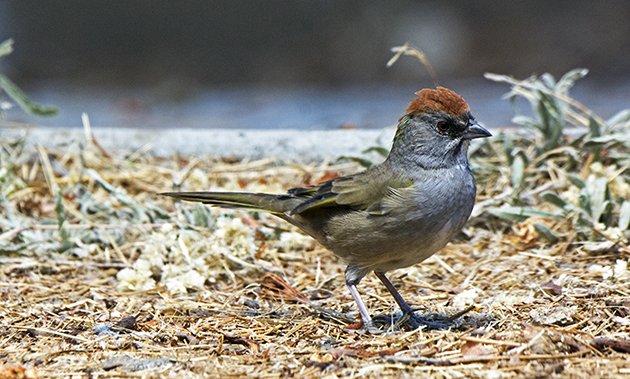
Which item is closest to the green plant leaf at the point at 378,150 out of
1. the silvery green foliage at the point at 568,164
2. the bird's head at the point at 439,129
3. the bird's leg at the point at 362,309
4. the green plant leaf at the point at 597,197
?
the silvery green foliage at the point at 568,164

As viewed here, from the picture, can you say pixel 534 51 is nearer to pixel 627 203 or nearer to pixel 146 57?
pixel 146 57

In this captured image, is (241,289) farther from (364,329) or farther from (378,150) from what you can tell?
(378,150)

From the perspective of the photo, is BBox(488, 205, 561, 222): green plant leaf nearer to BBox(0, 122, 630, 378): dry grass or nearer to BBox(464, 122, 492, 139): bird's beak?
BBox(0, 122, 630, 378): dry grass

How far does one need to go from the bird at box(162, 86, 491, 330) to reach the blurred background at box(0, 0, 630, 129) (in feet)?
23.0

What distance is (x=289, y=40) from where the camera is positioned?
12.4 meters

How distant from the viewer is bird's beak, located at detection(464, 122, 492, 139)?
468cm

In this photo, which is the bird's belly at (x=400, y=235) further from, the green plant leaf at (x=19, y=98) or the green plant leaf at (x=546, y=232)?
the green plant leaf at (x=19, y=98)

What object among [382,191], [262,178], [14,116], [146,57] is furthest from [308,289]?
[146,57]

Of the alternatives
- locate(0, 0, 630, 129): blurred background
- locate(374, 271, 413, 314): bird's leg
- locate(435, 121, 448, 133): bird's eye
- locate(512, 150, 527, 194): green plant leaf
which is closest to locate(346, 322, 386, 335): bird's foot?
locate(374, 271, 413, 314): bird's leg

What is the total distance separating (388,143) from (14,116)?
13.7ft

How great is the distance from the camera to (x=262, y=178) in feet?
22.5

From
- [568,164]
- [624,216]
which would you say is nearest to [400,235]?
[624,216]

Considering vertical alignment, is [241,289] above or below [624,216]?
below

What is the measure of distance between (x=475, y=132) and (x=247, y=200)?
127cm
